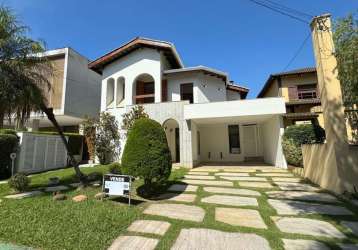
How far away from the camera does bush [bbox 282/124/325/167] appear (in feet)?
34.5

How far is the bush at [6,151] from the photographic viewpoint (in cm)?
978

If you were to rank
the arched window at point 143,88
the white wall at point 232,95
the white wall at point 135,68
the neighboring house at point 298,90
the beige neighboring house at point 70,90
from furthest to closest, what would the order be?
the white wall at point 232,95 → the neighboring house at point 298,90 → the beige neighboring house at point 70,90 → the arched window at point 143,88 → the white wall at point 135,68

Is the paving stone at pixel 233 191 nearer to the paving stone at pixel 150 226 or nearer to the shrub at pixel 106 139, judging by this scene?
the paving stone at pixel 150 226

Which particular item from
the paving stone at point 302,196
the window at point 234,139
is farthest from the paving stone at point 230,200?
the window at point 234,139

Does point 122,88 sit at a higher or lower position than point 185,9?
lower

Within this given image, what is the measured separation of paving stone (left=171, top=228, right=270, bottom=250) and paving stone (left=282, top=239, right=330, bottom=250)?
318 millimetres

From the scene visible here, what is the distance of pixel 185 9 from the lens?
360 inches

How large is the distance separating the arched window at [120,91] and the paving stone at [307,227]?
47.0 feet

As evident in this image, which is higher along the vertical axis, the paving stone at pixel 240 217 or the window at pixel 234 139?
the window at pixel 234 139

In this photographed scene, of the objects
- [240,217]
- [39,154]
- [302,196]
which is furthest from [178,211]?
[39,154]

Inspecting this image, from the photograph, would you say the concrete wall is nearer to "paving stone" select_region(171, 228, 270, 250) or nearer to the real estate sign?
"paving stone" select_region(171, 228, 270, 250)

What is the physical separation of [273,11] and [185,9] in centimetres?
371

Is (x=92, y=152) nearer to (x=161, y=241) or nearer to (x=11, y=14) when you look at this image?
(x=11, y=14)

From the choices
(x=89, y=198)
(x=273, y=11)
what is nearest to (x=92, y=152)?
(x=89, y=198)
